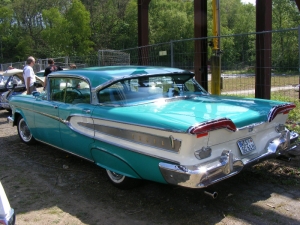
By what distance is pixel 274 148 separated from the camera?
384 cm

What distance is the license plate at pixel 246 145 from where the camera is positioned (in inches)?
140

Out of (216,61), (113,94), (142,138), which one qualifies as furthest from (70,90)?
(216,61)

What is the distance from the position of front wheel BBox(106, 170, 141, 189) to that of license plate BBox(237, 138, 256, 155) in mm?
1279

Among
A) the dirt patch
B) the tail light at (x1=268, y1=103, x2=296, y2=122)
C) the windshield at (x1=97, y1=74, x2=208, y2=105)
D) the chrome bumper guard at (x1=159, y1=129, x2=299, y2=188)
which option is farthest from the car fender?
the tail light at (x1=268, y1=103, x2=296, y2=122)

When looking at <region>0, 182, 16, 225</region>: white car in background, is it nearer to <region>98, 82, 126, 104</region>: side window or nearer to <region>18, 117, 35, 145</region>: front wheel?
<region>98, 82, 126, 104</region>: side window

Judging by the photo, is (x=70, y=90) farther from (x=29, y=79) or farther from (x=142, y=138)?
(x=29, y=79)

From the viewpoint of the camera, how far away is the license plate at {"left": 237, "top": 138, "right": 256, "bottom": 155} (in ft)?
11.6

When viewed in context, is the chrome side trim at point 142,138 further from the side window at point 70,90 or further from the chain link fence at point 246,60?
the chain link fence at point 246,60

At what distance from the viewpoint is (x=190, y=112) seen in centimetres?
356

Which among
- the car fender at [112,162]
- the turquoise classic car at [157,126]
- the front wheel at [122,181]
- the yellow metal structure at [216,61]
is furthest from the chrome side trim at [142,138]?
the yellow metal structure at [216,61]

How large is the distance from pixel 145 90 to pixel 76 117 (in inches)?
38.0

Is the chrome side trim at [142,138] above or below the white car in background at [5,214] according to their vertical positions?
above

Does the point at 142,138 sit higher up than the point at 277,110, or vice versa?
the point at 277,110

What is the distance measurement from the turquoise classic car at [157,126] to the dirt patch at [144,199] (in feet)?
1.16
